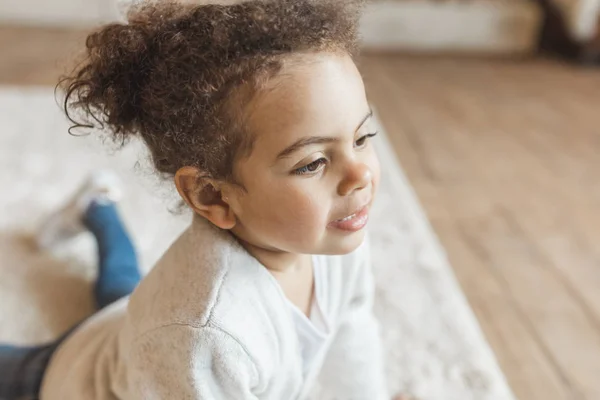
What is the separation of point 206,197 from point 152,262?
568mm

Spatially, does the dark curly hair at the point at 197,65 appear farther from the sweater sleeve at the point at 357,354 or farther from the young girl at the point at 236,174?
the sweater sleeve at the point at 357,354

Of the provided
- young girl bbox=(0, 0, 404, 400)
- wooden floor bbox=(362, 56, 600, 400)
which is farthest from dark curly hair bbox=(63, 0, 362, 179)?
wooden floor bbox=(362, 56, 600, 400)

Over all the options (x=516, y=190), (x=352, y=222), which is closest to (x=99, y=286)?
(x=352, y=222)

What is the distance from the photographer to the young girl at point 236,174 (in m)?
0.56

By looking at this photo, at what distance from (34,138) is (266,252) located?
3.62ft

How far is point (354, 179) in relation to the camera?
60 centimetres

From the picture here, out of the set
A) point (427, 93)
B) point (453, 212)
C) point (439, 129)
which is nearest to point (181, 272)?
point (453, 212)

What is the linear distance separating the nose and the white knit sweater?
0.13m

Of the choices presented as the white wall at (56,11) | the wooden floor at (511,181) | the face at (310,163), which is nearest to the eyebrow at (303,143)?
the face at (310,163)

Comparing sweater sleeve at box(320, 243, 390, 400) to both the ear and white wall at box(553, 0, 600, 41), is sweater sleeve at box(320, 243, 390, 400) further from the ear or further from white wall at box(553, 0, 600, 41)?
white wall at box(553, 0, 600, 41)

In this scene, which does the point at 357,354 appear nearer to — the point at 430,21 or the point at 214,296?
the point at 214,296

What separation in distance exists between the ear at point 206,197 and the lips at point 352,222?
102 mm

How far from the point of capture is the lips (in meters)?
0.63

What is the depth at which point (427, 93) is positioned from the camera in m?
2.11
